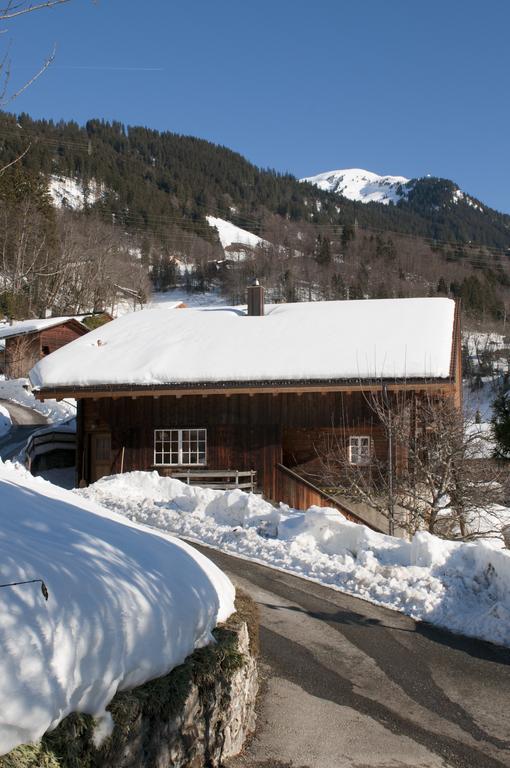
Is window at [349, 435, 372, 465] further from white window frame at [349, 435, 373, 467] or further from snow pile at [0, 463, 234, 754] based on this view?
snow pile at [0, 463, 234, 754]

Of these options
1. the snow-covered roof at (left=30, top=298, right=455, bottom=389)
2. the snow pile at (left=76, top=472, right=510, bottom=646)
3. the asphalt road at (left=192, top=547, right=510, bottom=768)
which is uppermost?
the snow-covered roof at (left=30, top=298, right=455, bottom=389)

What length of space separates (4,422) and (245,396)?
1656 centimetres

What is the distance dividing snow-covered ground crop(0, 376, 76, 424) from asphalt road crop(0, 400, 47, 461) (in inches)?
17.9

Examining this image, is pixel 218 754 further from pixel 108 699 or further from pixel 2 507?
pixel 2 507

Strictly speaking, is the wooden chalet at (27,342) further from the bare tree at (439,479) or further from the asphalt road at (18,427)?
the bare tree at (439,479)

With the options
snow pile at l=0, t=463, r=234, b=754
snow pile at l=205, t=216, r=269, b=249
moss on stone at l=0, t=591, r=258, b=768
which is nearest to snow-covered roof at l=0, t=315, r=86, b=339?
snow pile at l=0, t=463, r=234, b=754

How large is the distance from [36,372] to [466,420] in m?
11.9

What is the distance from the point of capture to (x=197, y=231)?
401ft

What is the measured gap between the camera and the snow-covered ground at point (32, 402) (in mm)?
36062

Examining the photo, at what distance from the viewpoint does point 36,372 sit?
20297 mm

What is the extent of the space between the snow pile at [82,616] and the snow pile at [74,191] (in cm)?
11476

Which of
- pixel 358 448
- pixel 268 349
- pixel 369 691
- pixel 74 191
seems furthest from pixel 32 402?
pixel 74 191

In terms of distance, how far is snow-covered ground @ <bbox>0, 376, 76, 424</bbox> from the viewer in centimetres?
3606

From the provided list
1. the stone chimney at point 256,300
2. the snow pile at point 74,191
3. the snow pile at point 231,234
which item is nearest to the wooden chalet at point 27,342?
the stone chimney at point 256,300
